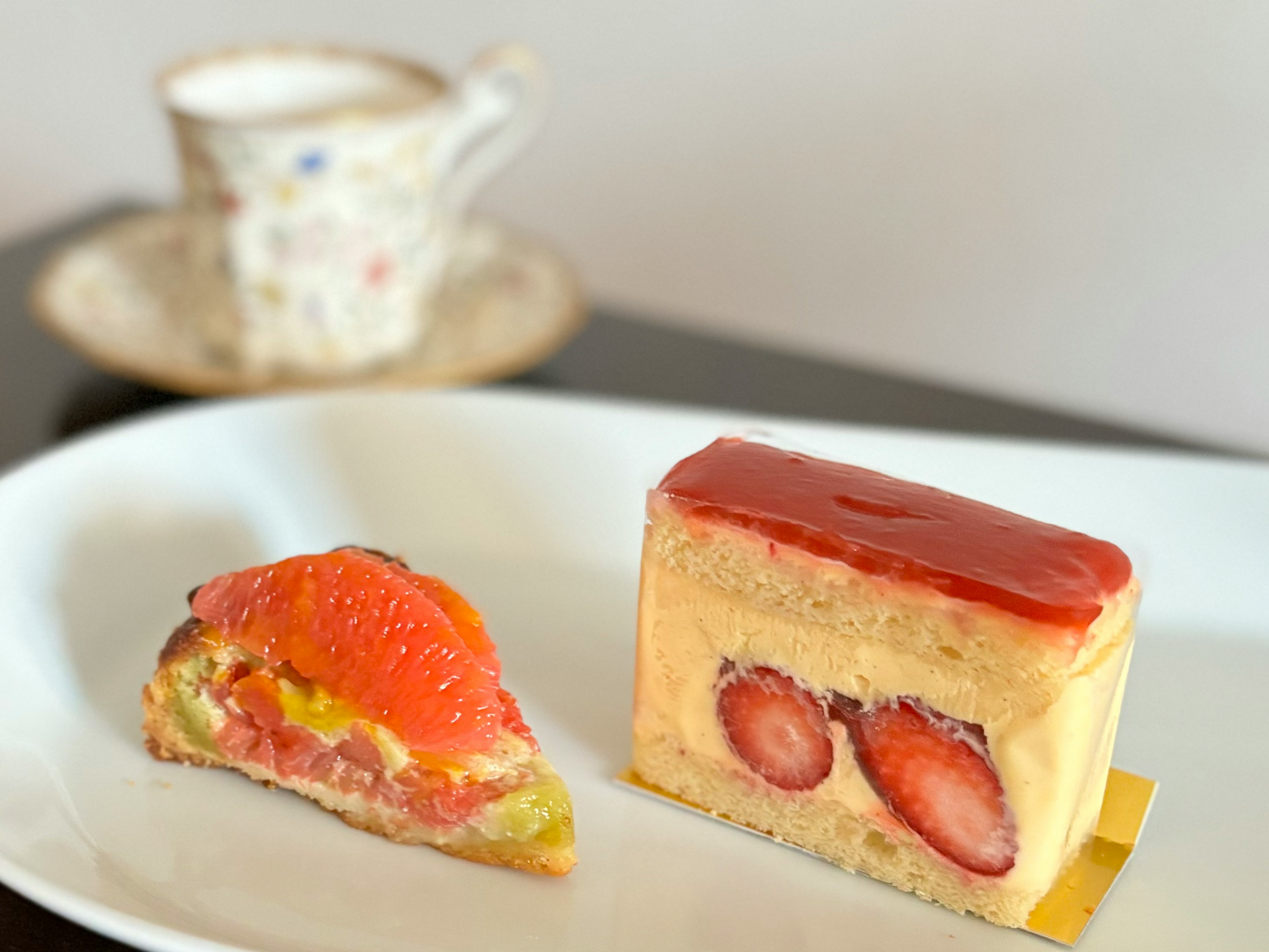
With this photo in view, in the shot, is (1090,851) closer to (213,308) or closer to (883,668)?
(883,668)

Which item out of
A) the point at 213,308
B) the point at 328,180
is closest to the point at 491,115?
the point at 328,180

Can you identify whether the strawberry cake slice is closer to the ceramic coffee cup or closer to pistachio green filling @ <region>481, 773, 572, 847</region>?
pistachio green filling @ <region>481, 773, 572, 847</region>

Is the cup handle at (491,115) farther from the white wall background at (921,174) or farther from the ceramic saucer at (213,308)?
the white wall background at (921,174)

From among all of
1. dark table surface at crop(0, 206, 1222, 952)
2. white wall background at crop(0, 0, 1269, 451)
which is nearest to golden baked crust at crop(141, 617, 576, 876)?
dark table surface at crop(0, 206, 1222, 952)

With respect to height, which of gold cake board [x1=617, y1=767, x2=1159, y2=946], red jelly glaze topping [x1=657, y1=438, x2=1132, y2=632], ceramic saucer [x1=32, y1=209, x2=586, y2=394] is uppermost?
red jelly glaze topping [x1=657, y1=438, x2=1132, y2=632]

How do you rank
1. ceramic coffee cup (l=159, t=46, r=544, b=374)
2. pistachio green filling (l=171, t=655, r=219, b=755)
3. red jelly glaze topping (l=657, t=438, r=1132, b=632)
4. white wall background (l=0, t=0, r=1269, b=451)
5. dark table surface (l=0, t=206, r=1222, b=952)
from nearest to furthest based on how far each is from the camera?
red jelly glaze topping (l=657, t=438, r=1132, b=632) < pistachio green filling (l=171, t=655, r=219, b=755) < ceramic coffee cup (l=159, t=46, r=544, b=374) < dark table surface (l=0, t=206, r=1222, b=952) < white wall background (l=0, t=0, r=1269, b=451)

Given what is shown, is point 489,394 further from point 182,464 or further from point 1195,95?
point 1195,95

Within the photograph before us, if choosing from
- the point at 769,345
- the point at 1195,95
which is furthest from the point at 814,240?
the point at 1195,95
